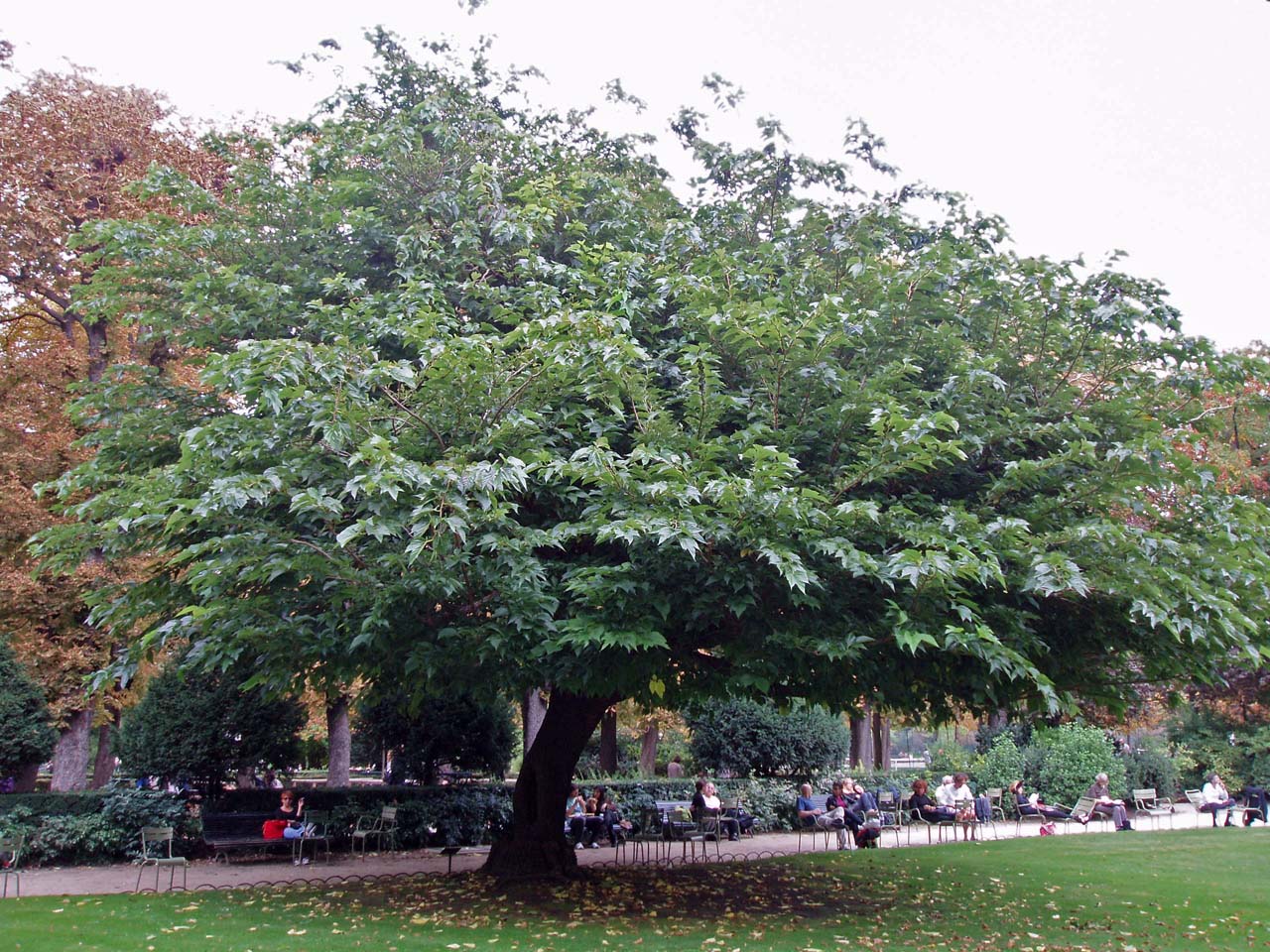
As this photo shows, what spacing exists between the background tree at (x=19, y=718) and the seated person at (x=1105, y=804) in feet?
75.2

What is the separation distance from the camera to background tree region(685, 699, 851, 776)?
80.2 feet

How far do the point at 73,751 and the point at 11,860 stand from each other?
614 cm

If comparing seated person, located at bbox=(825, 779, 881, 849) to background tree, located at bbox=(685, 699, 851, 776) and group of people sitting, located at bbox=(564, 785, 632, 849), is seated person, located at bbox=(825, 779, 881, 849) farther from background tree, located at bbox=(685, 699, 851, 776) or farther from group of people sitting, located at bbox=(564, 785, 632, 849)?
group of people sitting, located at bbox=(564, 785, 632, 849)

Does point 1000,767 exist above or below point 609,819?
below

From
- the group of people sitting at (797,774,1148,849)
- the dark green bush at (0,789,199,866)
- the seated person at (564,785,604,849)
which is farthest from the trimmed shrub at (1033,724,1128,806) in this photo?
the dark green bush at (0,789,199,866)

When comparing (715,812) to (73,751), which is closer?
(715,812)

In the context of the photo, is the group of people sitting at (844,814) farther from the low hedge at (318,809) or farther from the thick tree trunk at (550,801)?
the thick tree trunk at (550,801)

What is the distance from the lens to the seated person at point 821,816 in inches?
770

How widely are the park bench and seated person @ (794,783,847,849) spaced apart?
9921mm

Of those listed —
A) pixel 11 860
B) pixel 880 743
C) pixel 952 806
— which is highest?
pixel 11 860

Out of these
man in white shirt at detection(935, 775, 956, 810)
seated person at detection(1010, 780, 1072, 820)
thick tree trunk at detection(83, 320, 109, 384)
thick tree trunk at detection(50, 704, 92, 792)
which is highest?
thick tree trunk at detection(83, 320, 109, 384)

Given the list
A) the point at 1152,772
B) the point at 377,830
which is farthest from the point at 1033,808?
the point at 377,830

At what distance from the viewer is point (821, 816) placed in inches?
798

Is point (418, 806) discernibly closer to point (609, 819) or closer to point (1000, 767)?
point (609, 819)
